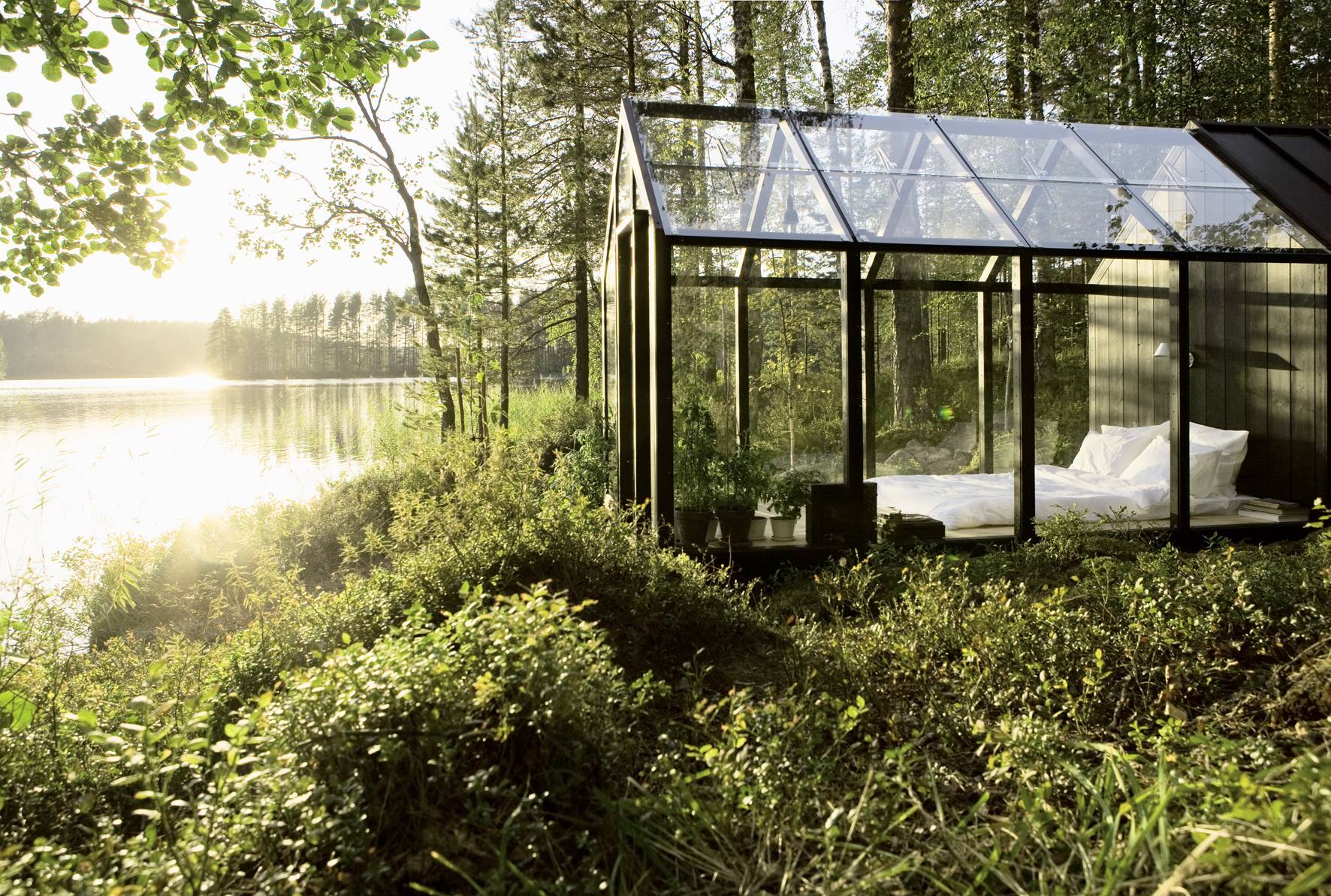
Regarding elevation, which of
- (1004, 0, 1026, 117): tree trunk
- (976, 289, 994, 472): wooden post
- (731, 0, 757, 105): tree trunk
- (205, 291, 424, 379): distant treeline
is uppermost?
(1004, 0, 1026, 117): tree trunk

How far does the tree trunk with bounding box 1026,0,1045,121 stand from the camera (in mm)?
12141

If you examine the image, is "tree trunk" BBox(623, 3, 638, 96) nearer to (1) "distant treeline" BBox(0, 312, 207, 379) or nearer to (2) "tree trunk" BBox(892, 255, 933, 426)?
Result: (2) "tree trunk" BBox(892, 255, 933, 426)

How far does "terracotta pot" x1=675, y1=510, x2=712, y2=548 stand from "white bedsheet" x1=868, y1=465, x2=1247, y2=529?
1.37 metres

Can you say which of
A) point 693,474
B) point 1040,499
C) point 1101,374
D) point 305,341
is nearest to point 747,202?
point 693,474

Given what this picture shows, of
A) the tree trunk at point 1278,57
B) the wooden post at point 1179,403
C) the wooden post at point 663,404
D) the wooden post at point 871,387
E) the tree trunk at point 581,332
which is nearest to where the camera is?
the wooden post at point 663,404

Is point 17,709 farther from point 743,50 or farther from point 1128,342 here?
point 743,50

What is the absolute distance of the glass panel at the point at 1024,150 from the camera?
6301mm

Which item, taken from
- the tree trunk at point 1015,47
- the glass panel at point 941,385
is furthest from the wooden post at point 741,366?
the tree trunk at point 1015,47

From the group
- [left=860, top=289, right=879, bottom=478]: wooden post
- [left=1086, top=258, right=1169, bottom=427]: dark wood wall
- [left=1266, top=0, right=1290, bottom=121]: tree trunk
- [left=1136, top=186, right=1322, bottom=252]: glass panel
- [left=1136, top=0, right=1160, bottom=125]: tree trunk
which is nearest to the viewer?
[left=1136, top=186, right=1322, bottom=252]: glass panel

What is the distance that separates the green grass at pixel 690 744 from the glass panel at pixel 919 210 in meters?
2.59

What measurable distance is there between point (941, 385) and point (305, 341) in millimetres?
34357

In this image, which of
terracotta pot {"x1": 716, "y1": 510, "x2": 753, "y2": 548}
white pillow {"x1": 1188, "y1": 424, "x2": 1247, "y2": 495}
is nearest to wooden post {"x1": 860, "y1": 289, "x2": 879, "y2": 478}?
→ terracotta pot {"x1": 716, "y1": 510, "x2": 753, "y2": 548}

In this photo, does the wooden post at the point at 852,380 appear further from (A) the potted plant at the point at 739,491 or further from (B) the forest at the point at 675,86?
(B) the forest at the point at 675,86

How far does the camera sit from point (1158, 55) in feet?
A: 38.2
